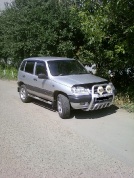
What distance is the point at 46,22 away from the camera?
1408cm

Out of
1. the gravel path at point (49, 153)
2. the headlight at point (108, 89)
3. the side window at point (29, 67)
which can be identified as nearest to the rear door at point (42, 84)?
the side window at point (29, 67)

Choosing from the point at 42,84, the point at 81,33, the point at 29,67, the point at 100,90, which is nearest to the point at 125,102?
the point at 100,90

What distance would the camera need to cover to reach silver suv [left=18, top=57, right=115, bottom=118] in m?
7.96

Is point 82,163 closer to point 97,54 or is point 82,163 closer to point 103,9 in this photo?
point 103,9

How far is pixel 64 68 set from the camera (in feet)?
30.7

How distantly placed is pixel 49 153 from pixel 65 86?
2894 millimetres

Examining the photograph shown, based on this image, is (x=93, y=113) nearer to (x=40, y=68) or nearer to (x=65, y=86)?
(x=65, y=86)

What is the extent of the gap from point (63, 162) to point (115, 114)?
3844 mm

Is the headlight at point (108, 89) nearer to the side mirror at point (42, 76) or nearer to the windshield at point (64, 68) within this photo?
the windshield at point (64, 68)

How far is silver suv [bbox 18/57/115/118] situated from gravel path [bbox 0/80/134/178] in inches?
26.4

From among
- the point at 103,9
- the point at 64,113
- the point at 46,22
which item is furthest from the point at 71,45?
the point at 64,113

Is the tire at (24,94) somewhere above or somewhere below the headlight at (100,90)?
below

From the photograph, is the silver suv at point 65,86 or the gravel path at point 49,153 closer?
the gravel path at point 49,153

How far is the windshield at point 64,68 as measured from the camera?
360 inches
